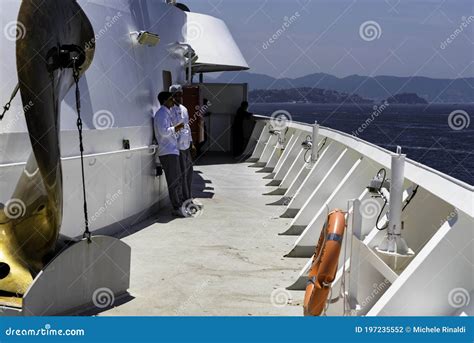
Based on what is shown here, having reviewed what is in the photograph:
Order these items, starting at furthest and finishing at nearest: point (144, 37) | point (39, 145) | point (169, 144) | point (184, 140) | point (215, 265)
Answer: point (184, 140)
point (169, 144)
point (144, 37)
point (215, 265)
point (39, 145)

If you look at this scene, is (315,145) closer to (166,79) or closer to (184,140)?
(184,140)

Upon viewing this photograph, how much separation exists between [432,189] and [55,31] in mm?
2952

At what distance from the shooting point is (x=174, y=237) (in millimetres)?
7762

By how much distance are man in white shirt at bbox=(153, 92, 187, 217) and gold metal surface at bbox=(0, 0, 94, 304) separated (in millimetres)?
3659

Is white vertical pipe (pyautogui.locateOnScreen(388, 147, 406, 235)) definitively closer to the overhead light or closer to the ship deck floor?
the ship deck floor

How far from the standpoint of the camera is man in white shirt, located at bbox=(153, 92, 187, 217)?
8.70m

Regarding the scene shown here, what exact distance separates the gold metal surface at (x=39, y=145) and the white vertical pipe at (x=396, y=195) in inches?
100

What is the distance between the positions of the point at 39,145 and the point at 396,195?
264 cm

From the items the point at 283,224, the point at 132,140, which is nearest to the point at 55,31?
the point at 132,140

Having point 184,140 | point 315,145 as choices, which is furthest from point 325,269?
point 315,145

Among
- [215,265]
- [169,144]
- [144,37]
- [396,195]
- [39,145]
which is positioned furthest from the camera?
[169,144]

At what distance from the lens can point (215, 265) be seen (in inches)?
257

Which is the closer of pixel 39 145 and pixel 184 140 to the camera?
pixel 39 145

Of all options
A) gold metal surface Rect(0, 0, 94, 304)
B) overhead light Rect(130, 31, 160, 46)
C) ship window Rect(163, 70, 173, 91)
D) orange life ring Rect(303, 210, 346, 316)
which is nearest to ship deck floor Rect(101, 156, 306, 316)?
orange life ring Rect(303, 210, 346, 316)
